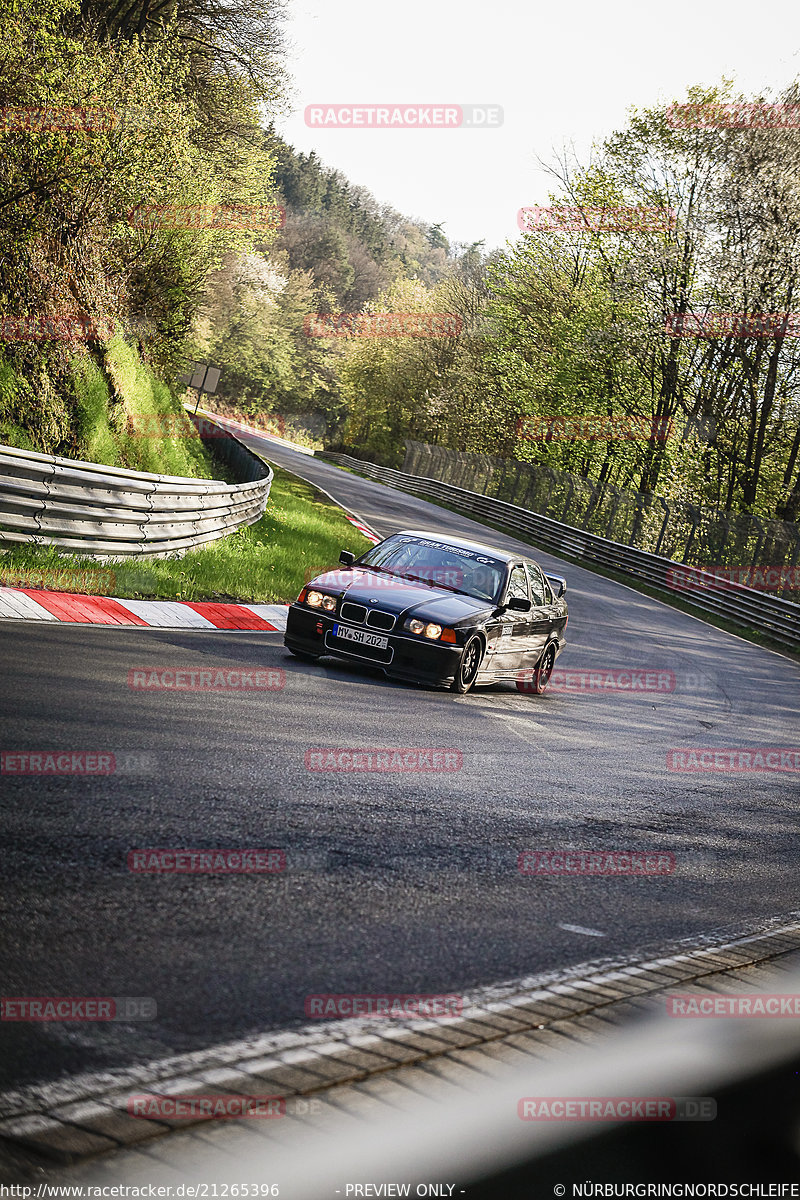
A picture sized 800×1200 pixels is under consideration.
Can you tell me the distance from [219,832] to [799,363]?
37.1 meters

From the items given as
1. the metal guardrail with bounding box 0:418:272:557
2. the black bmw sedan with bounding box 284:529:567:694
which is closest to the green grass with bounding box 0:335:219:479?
the metal guardrail with bounding box 0:418:272:557

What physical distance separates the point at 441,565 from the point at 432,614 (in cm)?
165

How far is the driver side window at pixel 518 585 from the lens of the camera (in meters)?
12.2

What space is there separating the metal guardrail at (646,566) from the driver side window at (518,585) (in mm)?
17027

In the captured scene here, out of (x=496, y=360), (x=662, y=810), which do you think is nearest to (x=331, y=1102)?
(x=662, y=810)

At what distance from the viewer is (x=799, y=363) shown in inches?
1487

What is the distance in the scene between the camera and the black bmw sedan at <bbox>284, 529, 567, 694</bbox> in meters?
10.6

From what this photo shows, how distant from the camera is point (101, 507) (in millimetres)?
12055

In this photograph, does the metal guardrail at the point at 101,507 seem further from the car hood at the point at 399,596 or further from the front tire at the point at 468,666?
the front tire at the point at 468,666

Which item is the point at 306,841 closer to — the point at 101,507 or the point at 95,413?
the point at 101,507

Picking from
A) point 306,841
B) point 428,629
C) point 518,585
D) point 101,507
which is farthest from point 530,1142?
point 101,507

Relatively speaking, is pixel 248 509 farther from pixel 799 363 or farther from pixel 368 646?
pixel 799 363

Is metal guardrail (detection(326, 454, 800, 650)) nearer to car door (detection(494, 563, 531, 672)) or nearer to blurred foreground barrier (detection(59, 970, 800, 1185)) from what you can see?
car door (detection(494, 563, 531, 672))

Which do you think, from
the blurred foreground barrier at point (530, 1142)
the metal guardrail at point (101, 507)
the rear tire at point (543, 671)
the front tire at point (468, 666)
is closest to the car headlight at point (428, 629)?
the front tire at point (468, 666)
